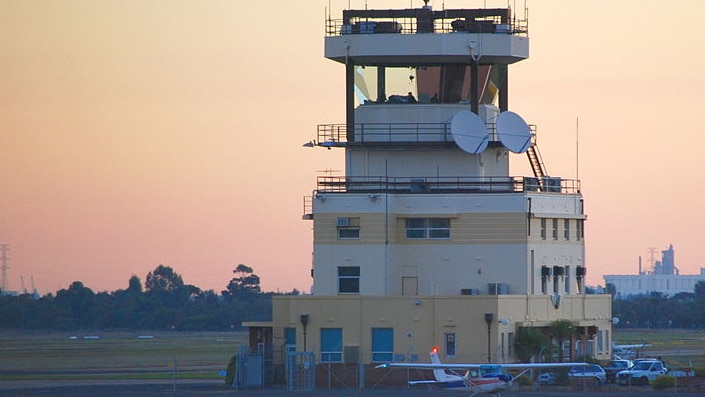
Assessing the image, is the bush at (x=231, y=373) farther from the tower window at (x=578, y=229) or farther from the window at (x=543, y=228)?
the tower window at (x=578, y=229)

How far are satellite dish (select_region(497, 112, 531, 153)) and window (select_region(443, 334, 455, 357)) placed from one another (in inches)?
354

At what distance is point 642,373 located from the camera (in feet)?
231

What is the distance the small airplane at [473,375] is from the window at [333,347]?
2220mm

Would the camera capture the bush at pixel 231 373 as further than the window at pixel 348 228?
Yes

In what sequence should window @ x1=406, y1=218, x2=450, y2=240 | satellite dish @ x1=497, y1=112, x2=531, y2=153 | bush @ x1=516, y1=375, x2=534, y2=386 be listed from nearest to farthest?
bush @ x1=516, y1=375, x2=534, y2=386
window @ x1=406, y1=218, x2=450, y2=240
satellite dish @ x1=497, y1=112, x2=531, y2=153

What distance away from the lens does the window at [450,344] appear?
224 feet

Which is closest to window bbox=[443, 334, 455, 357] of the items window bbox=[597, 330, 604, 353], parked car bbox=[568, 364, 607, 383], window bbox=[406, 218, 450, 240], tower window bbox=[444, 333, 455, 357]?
tower window bbox=[444, 333, 455, 357]

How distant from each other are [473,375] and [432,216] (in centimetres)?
1055

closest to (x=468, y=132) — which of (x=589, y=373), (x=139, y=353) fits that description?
(x=589, y=373)

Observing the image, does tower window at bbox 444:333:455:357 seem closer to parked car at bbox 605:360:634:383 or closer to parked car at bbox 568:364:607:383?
parked car at bbox 568:364:607:383

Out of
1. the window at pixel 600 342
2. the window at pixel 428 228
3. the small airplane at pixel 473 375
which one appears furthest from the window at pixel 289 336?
the window at pixel 600 342

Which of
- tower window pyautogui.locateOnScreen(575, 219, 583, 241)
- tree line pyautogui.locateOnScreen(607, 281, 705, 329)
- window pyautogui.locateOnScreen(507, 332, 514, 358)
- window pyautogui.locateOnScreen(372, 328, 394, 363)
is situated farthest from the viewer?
tree line pyautogui.locateOnScreen(607, 281, 705, 329)

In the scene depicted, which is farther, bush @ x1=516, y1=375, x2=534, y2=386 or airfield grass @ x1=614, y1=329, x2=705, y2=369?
airfield grass @ x1=614, y1=329, x2=705, y2=369

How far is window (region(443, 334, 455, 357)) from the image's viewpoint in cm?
6812
